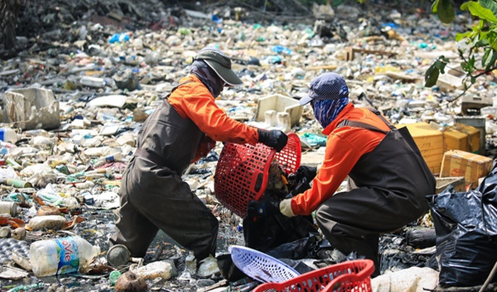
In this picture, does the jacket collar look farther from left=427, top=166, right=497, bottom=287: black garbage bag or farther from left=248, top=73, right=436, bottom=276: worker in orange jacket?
left=427, top=166, right=497, bottom=287: black garbage bag

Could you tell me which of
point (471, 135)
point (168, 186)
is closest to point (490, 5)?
point (471, 135)

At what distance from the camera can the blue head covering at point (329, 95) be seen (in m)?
3.58

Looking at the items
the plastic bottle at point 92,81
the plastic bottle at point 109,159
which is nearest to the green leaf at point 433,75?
the plastic bottle at point 109,159

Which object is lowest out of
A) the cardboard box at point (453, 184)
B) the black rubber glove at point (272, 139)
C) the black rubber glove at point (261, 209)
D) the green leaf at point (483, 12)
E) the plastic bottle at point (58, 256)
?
the plastic bottle at point (58, 256)

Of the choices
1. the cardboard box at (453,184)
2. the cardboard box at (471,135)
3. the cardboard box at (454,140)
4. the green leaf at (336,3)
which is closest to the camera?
the cardboard box at (453,184)

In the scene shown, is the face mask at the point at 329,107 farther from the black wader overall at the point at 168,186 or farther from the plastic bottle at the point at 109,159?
the plastic bottle at the point at 109,159

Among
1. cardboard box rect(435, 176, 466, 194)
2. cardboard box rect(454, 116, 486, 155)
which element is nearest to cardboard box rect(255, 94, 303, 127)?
cardboard box rect(454, 116, 486, 155)

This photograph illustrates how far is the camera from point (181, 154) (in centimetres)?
385

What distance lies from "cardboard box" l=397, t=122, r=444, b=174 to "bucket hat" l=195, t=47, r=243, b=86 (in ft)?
8.41

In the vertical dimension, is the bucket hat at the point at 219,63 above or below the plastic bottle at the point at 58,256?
above

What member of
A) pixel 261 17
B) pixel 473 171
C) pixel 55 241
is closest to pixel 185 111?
pixel 55 241

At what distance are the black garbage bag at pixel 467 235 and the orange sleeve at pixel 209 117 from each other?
3.96ft

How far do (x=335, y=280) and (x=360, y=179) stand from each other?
1.22 metres

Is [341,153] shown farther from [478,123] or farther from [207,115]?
[478,123]
